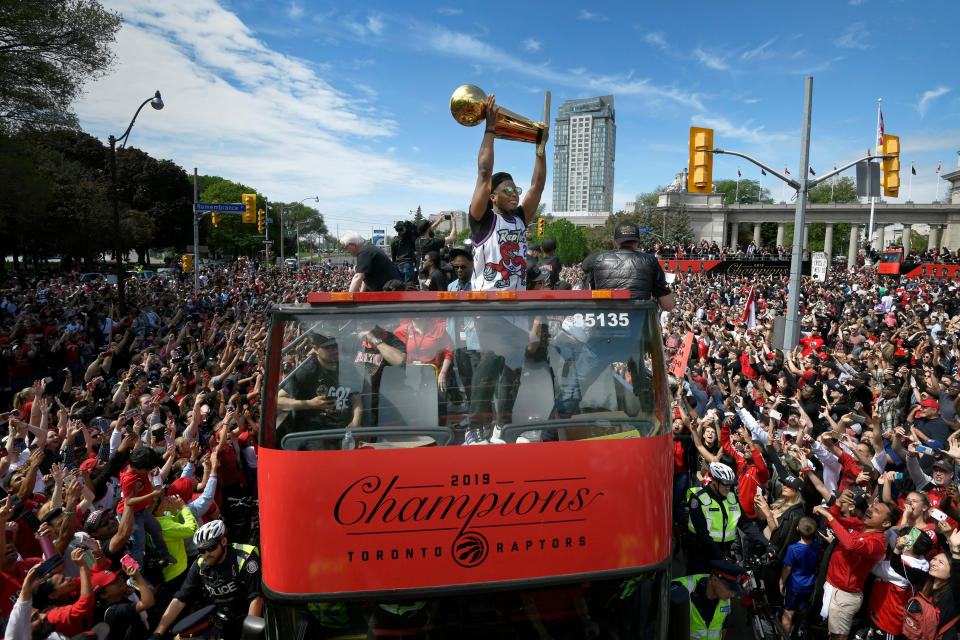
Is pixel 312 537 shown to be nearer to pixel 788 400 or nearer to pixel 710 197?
pixel 788 400

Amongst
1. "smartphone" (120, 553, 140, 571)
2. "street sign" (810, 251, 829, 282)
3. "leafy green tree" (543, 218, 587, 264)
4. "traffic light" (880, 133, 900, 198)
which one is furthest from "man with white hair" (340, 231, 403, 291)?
"leafy green tree" (543, 218, 587, 264)

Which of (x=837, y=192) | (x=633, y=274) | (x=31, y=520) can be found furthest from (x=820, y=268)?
(x=837, y=192)

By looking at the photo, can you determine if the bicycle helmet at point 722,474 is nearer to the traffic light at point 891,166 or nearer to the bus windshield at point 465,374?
the bus windshield at point 465,374

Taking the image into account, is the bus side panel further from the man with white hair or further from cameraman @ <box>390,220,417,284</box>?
cameraman @ <box>390,220,417,284</box>

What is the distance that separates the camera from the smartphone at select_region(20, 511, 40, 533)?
16.7 feet

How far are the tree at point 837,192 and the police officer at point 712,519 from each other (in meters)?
118

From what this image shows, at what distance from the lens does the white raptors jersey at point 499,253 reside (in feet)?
16.6

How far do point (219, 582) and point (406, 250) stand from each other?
6.03 meters

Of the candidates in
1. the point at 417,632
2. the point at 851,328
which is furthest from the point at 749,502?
the point at 851,328

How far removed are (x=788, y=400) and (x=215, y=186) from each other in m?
88.4

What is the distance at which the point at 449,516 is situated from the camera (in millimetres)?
3129

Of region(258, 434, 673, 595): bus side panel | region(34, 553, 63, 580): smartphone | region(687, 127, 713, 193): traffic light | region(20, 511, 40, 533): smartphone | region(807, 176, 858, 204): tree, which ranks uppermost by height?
region(807, 176, 858, 204): tree

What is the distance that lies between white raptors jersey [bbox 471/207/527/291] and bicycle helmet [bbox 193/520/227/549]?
114 inches

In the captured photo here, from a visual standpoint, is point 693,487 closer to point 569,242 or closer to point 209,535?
point 209,535
